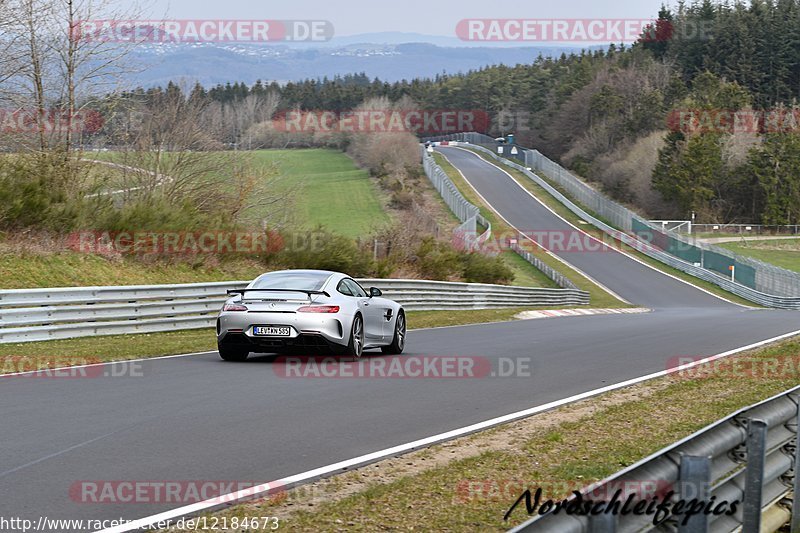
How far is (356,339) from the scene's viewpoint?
1594cm

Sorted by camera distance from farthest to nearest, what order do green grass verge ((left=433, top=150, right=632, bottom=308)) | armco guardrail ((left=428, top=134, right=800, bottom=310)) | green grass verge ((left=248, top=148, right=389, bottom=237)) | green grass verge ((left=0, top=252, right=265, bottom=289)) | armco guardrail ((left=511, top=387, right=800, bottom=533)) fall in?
green grass verge ((left=248, top=148, right=389, bottom=237)) → armco guardrail ((left=428, top=134, right=800, bottom=310)) → green grass verge ((left=433, top=150, right=632, bottom=308)) → green grass verge ((left=0, top=252, right=265, bottom=289)) → armco guardrail ((left=511, top=387, right=800, bottom=533))

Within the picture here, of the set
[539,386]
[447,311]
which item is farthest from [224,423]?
[447,311]

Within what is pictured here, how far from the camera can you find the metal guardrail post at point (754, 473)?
18.5ft

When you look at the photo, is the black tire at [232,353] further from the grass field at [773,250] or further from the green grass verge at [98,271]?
the grass field at [773,250]

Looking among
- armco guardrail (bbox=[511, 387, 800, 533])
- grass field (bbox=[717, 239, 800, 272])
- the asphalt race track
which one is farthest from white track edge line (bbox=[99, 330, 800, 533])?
grass field (bbox=[717, 239, 800, 272])

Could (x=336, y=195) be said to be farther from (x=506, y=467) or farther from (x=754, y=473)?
(x=754, y=473)

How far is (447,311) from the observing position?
33.3 m

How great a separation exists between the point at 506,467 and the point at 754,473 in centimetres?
289

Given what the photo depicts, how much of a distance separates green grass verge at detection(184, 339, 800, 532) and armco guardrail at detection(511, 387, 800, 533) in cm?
73

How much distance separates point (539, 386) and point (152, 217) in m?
17.3

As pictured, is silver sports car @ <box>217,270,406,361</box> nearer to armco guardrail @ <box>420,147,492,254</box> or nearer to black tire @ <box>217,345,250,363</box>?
black tire @ <box>217,345,250,363</box>

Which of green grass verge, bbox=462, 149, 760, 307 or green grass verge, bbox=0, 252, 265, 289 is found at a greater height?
green grass verge, bbox=0, 252, 265, 289

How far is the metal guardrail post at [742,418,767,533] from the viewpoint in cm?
562

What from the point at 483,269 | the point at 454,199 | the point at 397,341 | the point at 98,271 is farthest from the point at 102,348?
the point at 454,199
